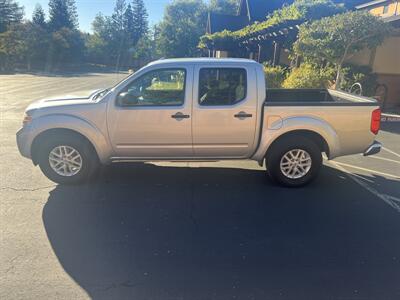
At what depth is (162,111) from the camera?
4758mm

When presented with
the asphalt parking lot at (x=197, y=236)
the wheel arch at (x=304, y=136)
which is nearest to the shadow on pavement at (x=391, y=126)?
the asphalt parking lot at (x=197, y=236)

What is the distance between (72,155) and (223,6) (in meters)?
61.7

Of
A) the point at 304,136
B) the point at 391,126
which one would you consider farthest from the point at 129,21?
the point at 304,136

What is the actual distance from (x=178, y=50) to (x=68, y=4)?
47.5 meters

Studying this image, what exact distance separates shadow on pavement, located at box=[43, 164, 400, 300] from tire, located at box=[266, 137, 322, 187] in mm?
186

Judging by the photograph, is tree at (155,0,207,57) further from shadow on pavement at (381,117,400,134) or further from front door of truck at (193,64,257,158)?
front door of truck at (193,64,257,158)

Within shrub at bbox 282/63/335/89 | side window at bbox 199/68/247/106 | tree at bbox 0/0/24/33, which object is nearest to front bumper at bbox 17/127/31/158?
side window at bbox 199/68/247/106

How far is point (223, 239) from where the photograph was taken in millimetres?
3639

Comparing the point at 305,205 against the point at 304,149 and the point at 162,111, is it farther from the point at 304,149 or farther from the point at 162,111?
the point at 162,111

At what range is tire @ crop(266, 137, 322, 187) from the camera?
4982mm

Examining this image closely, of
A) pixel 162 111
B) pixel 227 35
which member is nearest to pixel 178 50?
pixel 227 35

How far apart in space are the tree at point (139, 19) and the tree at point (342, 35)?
81.4 meters

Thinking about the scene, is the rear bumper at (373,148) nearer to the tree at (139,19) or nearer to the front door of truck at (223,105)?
the front door of truck at (223,105)

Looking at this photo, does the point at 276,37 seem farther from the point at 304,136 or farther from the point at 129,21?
the point at 129,21
